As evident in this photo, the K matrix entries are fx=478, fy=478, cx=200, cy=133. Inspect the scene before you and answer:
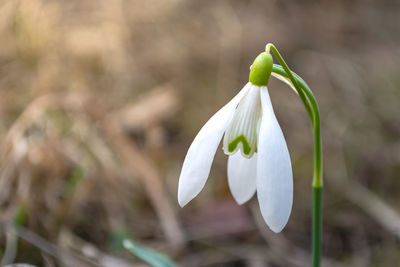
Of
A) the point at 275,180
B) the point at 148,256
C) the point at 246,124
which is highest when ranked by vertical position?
the point at 246,124

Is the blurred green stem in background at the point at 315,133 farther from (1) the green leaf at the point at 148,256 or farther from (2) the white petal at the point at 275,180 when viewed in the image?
(1) the green leaf at the point at 148,256

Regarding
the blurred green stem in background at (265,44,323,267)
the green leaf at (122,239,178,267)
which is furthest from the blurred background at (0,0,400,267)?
the blurred green stem in background at (265,44,323,267)

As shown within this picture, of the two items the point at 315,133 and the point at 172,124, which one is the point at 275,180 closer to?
the point at 315,133

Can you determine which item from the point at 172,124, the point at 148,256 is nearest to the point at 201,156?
the point at 148,256

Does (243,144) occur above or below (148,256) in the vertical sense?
above

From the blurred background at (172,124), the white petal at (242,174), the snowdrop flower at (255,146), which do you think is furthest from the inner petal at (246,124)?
the blurred background at (172,124)

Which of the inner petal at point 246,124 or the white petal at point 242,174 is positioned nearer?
the inner petal at point 246,124

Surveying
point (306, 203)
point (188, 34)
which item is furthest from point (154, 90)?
point (306, 203)
